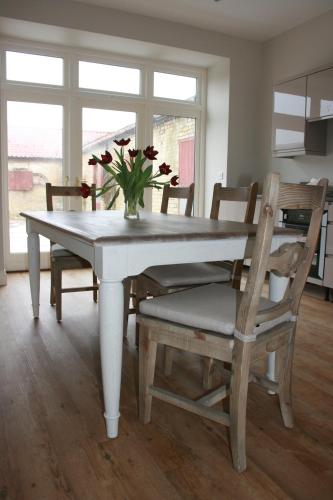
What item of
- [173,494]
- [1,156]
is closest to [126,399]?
[173,494]

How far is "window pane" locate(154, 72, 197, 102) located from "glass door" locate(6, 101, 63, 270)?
1261 millimetres

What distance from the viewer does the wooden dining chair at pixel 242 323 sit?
1312 millimetres

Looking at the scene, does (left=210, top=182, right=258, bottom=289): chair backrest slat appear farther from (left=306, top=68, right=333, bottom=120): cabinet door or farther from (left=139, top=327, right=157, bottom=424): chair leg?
(left=306, top=68, right=333, bottom=120): cabinet door

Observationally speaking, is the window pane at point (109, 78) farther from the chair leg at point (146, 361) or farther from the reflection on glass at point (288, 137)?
the chair leg at point (146, 361)

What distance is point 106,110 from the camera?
5094 mm

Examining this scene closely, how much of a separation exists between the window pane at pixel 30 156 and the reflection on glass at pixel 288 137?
239cm

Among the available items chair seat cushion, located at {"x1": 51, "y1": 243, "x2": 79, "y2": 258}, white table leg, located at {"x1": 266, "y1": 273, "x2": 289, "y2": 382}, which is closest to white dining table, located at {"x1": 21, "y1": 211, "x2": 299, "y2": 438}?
white table leg, located at {"x1": 266, "y1": 273, "x2": 289, "y2": 382}

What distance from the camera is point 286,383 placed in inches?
64.7

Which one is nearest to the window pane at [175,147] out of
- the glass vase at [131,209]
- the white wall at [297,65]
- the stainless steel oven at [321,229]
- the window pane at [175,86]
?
the window pane at [175,86]

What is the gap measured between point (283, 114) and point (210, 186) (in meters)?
1.40

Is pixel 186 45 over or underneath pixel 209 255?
over

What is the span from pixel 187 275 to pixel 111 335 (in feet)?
2.52

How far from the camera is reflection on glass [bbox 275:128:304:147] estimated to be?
14.0ft

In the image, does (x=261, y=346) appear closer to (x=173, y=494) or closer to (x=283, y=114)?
(x=173, y=494)
